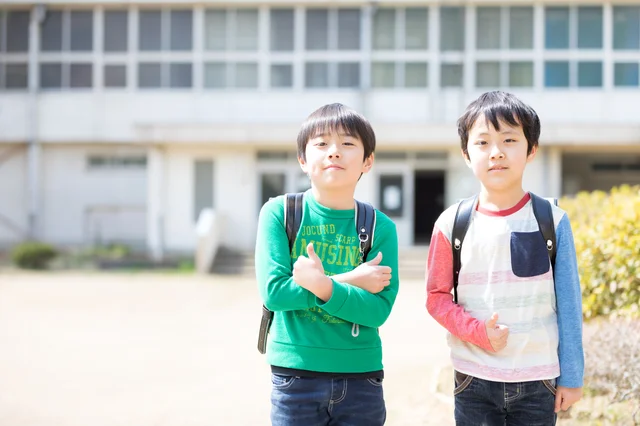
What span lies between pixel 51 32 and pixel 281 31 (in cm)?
692

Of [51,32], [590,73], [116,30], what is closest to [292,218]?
[590,73]

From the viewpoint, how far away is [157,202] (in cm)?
1884

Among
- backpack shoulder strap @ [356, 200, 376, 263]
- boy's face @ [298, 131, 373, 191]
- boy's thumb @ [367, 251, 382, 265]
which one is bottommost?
boy's thumb @ [367, 251, 382, 265]

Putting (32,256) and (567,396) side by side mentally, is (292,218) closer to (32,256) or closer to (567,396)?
(567,396)

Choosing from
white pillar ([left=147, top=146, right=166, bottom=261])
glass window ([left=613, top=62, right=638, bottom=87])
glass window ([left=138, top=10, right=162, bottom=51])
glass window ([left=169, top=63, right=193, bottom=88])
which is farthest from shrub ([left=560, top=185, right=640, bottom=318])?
glass window ([left=138, top=10, right=162, bottom=51])

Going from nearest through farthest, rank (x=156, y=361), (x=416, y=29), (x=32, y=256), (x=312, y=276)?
(x=312, y=276)
(x=156, y=361)
(x=32, y=256)
(x=416, y=29)

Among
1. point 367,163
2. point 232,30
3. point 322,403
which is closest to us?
point 322,403

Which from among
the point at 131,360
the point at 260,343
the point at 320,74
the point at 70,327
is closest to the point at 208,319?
the point at 70,327

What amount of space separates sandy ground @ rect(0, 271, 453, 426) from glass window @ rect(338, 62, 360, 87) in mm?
8673

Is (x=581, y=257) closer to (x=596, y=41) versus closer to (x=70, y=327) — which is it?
(x=70, y=327)

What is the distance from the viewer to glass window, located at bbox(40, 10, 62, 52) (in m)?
20.4

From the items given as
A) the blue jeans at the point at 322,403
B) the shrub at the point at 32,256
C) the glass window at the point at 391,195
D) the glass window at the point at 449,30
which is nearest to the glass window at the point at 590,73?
the glass window at the point at 449,30

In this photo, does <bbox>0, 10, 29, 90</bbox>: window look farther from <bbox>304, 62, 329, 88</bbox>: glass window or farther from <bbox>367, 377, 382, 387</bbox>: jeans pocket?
<bbox>367, 377, 382, 387</bbox>: jeans pocket

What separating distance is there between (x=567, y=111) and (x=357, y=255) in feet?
59.3
